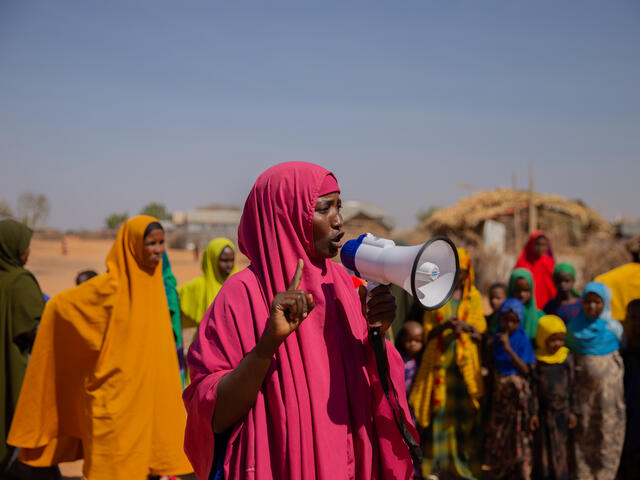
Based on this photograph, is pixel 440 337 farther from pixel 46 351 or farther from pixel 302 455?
pixel 46 351

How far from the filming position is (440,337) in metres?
4.40

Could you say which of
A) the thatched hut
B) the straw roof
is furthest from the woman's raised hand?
the straw roof

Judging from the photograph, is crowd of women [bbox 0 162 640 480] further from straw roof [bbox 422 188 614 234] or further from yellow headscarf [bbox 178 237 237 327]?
straw roof [bbox 422 188 614 234]

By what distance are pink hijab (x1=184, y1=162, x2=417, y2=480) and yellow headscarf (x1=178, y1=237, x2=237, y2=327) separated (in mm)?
3386

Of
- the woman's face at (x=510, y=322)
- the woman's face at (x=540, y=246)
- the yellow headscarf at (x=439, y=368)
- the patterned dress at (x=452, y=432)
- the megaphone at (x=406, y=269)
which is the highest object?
the woman's face at (x=540, y=246)

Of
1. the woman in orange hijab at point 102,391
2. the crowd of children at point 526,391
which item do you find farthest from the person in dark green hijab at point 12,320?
the crowd of children at point 526,391

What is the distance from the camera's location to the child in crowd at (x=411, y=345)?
4.30 m

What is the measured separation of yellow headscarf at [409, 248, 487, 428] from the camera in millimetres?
4344

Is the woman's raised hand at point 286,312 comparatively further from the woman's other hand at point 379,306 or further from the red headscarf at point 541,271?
the red headscarf at point 541,271

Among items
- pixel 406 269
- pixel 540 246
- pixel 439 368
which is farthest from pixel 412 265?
pixel 540 246

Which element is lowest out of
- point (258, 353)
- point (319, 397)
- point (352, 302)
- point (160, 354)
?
point (160, 354)

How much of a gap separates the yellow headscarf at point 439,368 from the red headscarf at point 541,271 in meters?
2.71

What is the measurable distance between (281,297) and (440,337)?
10.2 feet

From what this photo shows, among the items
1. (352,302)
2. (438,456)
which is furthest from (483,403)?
(352,302)
